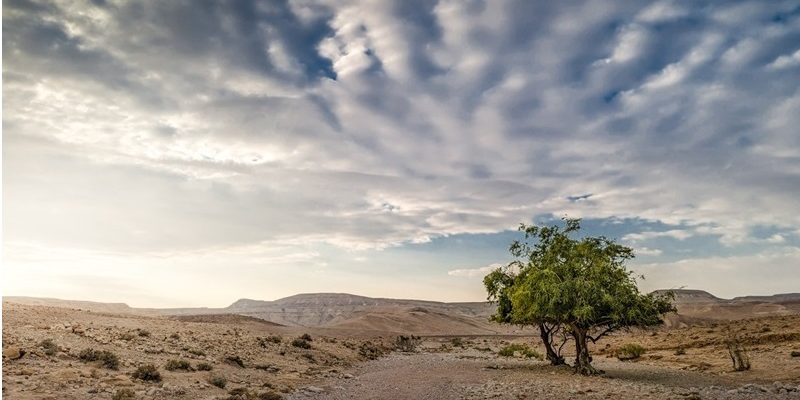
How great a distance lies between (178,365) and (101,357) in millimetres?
3378

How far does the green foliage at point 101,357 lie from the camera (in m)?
22.4

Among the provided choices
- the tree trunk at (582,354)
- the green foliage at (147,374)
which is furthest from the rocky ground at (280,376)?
the tree trunk at (582,354)

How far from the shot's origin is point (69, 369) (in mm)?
19844

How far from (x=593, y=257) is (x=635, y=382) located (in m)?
6.67

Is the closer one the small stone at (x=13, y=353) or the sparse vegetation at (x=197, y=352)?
the small stone at (x=13, y=353)

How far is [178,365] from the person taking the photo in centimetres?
2462

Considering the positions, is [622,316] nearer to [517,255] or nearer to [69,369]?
[517,255]

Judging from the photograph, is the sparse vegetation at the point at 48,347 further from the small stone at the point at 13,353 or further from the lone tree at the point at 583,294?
the lone tree at the point at 583,294

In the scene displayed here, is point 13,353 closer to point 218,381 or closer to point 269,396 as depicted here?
point 218,381

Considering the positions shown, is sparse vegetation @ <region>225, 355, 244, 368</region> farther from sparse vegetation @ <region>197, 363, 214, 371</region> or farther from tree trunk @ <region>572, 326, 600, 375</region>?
tree trunk @ <region>572, 326, 600, 375</region>

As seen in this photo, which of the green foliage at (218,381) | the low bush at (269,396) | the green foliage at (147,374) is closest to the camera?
the low bush at (269,396)

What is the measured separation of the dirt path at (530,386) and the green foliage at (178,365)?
629 cm

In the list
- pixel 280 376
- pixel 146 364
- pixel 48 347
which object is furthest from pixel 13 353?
pixel 280 376

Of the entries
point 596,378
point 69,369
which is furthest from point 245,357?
point 596,378
